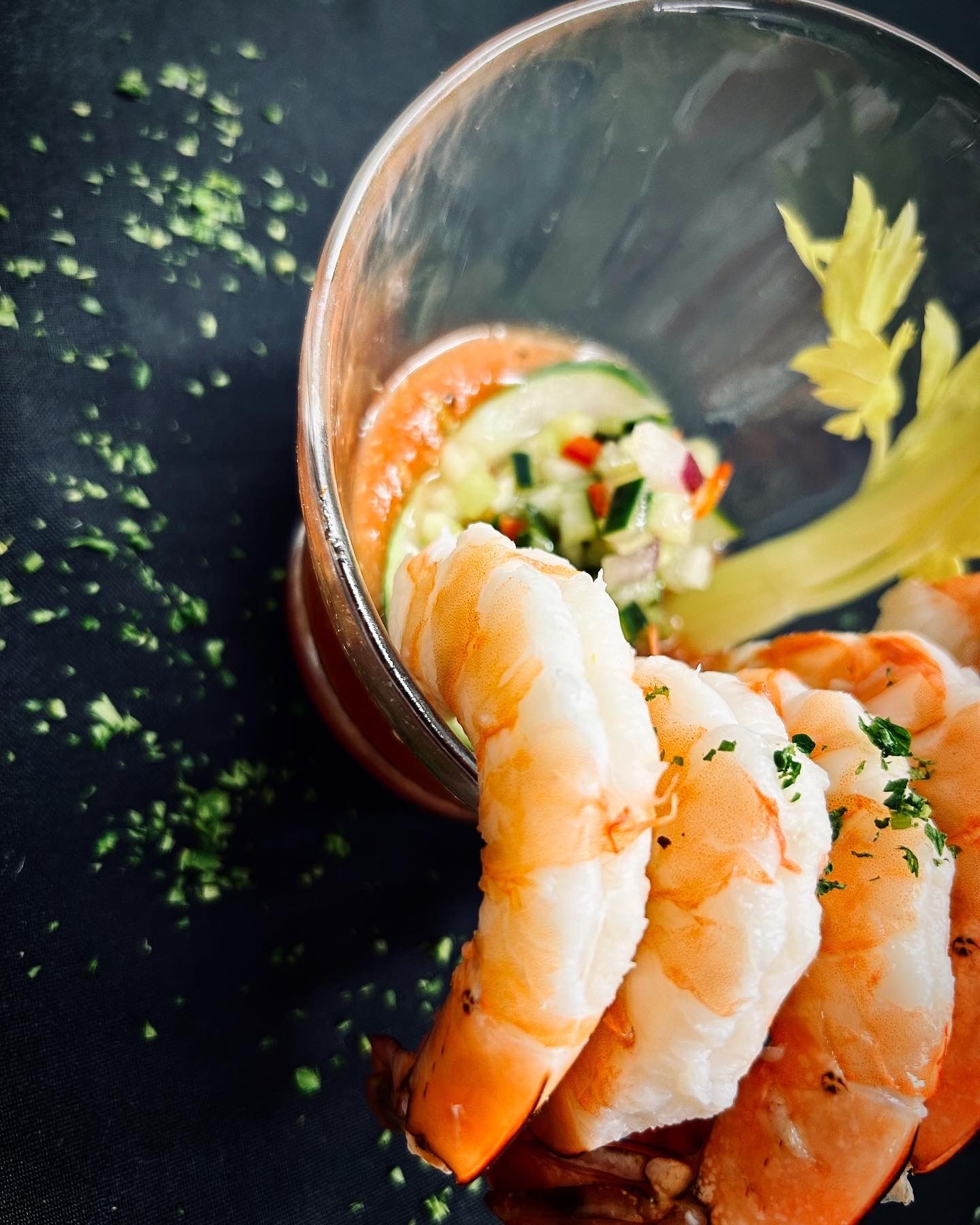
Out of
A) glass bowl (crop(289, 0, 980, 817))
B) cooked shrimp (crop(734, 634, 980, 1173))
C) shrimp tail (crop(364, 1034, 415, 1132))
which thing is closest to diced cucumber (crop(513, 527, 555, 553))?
glass bowl (crop(289, 0, 980, 817))

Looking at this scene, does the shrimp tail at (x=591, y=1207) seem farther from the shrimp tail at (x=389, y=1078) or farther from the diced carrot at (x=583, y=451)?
the diced carrot at (x=583, y=451)

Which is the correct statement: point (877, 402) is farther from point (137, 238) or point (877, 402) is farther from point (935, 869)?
point (137, 238)

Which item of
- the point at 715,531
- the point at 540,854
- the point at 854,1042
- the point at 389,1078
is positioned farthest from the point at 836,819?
the point at 715,531

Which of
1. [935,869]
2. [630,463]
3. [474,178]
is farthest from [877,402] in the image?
[935,869]

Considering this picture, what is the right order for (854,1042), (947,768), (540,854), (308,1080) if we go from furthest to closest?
(308,1080)
(947,768)
(854,1042)
(540,854)

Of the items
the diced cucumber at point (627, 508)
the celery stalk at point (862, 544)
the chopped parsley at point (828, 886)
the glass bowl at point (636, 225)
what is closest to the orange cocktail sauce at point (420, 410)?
the glass bowl at point (636, 225)

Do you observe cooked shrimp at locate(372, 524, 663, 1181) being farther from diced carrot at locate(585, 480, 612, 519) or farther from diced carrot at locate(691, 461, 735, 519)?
diced carrot at locate(691, 461, 735, 519)

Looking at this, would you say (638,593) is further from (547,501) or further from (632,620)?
(547,501)
